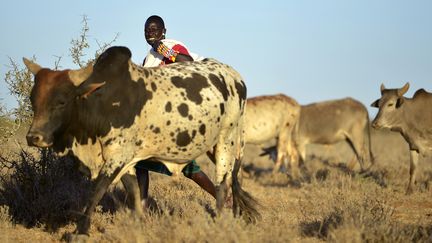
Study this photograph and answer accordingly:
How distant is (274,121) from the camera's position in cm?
1516

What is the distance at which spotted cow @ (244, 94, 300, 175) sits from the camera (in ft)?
49.3

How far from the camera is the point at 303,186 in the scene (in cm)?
1122

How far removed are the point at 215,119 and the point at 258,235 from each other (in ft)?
4.86

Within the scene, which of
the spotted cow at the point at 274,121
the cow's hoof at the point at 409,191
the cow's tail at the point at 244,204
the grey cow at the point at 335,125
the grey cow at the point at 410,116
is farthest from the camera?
the grey cow at the point at 335,125

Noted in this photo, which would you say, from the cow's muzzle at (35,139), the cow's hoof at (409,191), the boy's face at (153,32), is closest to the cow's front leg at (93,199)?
the cow's muzzle at (35,139)

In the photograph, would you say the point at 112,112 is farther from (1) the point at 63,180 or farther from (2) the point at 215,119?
(1) the point at 63,180

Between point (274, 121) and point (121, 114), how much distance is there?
9.78 m

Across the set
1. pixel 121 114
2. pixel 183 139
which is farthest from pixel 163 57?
pixel 121 114

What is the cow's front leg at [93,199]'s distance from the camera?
18.2ft

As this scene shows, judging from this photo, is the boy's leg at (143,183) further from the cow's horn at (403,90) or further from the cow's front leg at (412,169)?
the cow's horn at (403,90)

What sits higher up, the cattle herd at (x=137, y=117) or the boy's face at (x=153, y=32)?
the boy's face at (x=153, y=32)

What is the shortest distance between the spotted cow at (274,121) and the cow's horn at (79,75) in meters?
9.63

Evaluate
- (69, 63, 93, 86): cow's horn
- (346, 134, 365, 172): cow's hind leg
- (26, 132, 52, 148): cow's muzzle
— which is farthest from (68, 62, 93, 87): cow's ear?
(346, 134, 365, 172): cow's hind leg

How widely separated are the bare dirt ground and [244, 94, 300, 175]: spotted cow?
203cm
